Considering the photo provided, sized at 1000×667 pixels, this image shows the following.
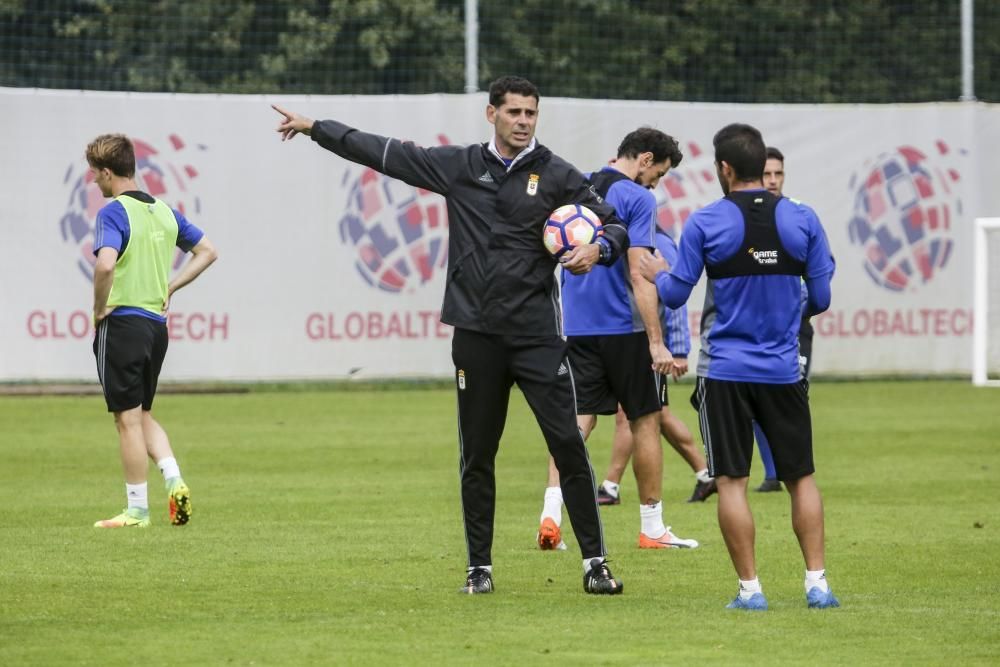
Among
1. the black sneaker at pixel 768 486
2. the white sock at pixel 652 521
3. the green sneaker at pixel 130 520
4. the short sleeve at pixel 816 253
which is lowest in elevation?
the black sneaker at pixel 768 486

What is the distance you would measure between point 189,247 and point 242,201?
9.58 meters

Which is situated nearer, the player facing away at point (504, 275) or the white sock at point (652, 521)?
the player facing away at point (504, 275)

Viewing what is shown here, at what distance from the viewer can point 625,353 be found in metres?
9.59

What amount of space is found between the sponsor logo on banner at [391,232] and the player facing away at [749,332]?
43.0 feet

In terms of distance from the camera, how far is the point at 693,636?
6680 millimetres

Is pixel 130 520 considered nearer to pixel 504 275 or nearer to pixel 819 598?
pixel 504 275

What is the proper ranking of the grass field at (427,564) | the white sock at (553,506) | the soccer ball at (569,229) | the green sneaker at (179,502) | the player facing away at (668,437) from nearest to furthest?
the grass field at (427,564) → the soccer ball at (569,229) → the white sock at (553,506) → the green sneaker at (179,502) → the player facing away at (668,437)

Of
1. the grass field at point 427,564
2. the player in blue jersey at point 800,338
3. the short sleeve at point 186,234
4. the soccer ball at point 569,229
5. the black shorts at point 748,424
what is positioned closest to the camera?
the grass field at point 427,564

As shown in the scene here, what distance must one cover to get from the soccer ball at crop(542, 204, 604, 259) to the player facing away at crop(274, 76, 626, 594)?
0.33ft

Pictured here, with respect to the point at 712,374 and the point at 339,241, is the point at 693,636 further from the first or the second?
the point at 339,241

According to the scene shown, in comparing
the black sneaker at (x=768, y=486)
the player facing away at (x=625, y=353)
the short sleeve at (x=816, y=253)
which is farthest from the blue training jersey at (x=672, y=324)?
the short sleeve at (x=816, y=253)

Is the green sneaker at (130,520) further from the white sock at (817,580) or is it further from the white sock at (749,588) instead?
the white sock at (817,580)

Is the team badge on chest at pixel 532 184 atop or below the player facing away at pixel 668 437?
atop

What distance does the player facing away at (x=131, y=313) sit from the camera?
9.94 meters
